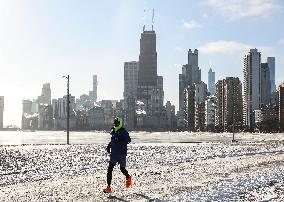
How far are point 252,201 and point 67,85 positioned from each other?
131 ft

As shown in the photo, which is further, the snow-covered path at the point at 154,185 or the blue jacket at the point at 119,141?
the blue jacket at the point at 119,141

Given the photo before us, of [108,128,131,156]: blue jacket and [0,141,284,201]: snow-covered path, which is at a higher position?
[108,128,131,156]: blue jacket

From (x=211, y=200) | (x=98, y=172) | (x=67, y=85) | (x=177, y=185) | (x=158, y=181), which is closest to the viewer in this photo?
(x=211, y=200)

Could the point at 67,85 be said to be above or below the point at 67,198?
above

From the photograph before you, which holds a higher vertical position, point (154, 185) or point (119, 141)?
point (119, 141)

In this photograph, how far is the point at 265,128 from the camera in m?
196

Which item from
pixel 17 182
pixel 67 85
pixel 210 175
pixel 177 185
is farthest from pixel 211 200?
pixel 67 85

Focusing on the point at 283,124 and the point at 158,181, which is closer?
the point at 158,181

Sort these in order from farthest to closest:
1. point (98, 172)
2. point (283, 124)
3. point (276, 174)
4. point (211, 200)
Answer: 1. point (283, 124)
2. point (98, 172)
3. point (276, 174)
4. point (211, 200)

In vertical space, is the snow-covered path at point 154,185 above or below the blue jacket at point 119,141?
below

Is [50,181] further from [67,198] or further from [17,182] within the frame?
[67,198]

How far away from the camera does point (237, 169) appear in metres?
17.8

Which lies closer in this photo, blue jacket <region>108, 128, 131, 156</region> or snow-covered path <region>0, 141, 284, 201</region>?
snow-covered path <region>0, 141, 284, 201</region>

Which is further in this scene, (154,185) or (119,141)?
(154,185)
